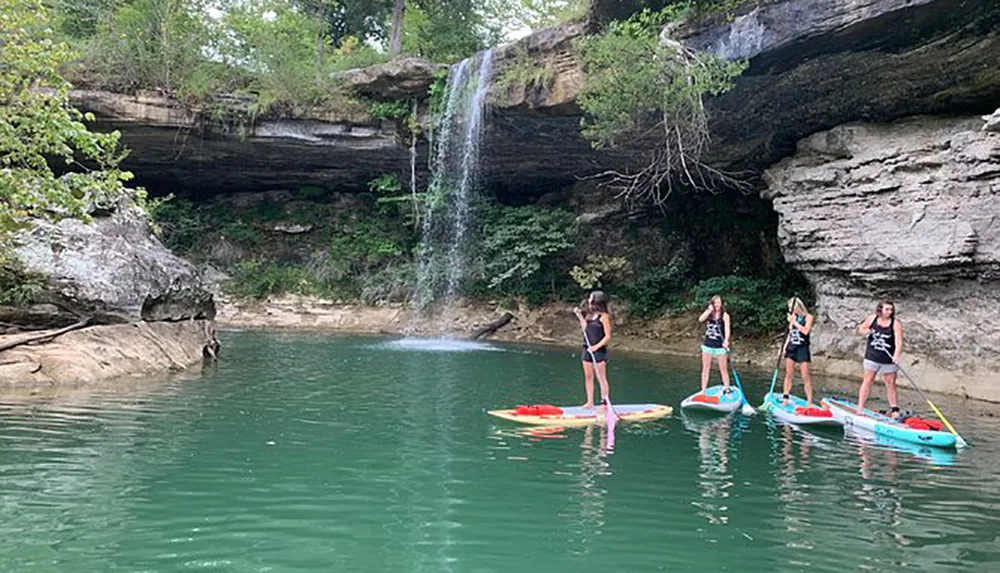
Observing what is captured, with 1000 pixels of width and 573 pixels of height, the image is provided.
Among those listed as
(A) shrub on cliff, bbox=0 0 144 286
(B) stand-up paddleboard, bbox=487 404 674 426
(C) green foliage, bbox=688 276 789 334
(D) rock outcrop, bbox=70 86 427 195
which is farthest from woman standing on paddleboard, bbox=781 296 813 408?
(D) rock outcrop, bbox=70 86 427 195

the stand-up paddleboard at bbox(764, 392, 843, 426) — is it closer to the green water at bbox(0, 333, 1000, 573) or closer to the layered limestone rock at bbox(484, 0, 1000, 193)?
the green water at bbox(0, 333, 1000, 573)

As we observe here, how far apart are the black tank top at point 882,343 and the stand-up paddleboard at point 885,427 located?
710 mm

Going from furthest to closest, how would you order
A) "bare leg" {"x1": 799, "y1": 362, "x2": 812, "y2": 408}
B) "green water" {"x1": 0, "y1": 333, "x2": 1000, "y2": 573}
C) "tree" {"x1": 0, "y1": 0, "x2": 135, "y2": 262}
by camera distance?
"bare leg" {"x1": 799, "y1": 362, "x2": 812, "y2": 408}, "tree" {"x1": 0, "y1": 0, "x2": 135, "y2": 262}, "green water" {"x1": 0, "y1": 333, "x2": 1000, "y2": 573}

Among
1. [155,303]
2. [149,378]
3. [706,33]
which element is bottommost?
[149,378]

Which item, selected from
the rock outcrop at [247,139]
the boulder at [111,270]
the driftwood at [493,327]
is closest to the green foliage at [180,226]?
the rock outcrop at [247,139]

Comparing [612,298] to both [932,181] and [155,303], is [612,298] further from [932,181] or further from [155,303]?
[155,303]

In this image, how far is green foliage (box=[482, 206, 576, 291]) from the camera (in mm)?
21375

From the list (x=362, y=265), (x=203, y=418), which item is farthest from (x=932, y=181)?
(x=362, y=265)

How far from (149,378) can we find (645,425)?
694 cm

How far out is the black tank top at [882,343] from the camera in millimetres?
8695

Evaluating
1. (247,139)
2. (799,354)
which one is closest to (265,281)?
(247,139)

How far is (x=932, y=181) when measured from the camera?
12.4m

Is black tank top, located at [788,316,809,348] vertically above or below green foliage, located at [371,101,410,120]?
below

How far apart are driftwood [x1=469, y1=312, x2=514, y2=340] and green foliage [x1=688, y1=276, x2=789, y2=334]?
Answer: 5.80m
